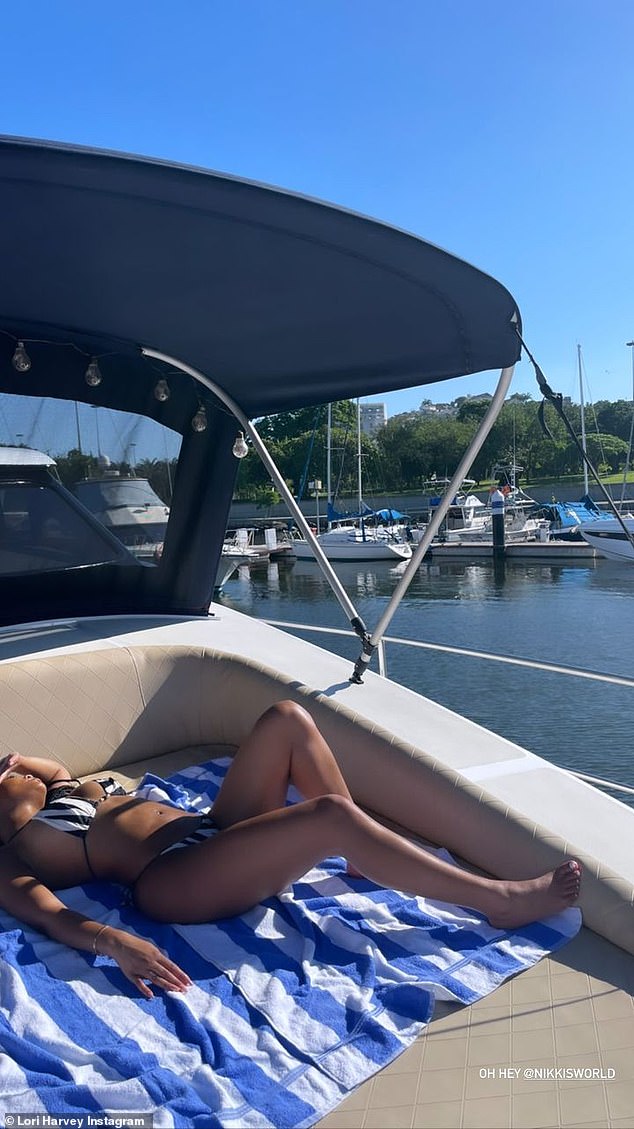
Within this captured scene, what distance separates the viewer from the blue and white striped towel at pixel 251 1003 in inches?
63.2

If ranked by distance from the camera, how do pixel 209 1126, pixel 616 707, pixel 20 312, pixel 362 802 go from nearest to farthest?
pixel 209 1126 < pixel 362 802 < pixel 20 312 < pixel 616 707

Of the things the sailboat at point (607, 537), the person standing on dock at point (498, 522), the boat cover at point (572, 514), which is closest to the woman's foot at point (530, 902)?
the sailboat at point (607, 537)

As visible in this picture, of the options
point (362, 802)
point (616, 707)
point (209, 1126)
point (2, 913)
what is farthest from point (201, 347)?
point (616, 707)

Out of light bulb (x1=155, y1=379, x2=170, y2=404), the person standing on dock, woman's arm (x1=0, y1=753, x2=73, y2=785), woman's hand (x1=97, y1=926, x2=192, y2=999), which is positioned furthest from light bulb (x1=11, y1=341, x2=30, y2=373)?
the person standing on dock

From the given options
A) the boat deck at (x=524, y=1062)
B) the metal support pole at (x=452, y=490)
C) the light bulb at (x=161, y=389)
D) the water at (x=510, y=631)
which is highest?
the light bulb at (x=161, y=389)

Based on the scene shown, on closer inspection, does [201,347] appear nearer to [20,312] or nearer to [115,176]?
[20,312]

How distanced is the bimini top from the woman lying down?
1319 millimetres

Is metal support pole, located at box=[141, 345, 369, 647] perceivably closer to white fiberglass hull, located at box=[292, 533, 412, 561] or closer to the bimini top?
the bimini top

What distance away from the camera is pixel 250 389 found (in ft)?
12.7

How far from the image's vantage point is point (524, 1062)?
5.45ft

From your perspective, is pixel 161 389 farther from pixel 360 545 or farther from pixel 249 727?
pixel 360 545

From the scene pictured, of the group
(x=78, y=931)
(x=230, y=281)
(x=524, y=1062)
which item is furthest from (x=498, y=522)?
(x=524, y=1062)

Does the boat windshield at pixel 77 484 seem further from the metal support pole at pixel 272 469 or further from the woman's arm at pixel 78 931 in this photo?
the woman's arm at pixel 78 931

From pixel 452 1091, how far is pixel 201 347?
8.89ft
